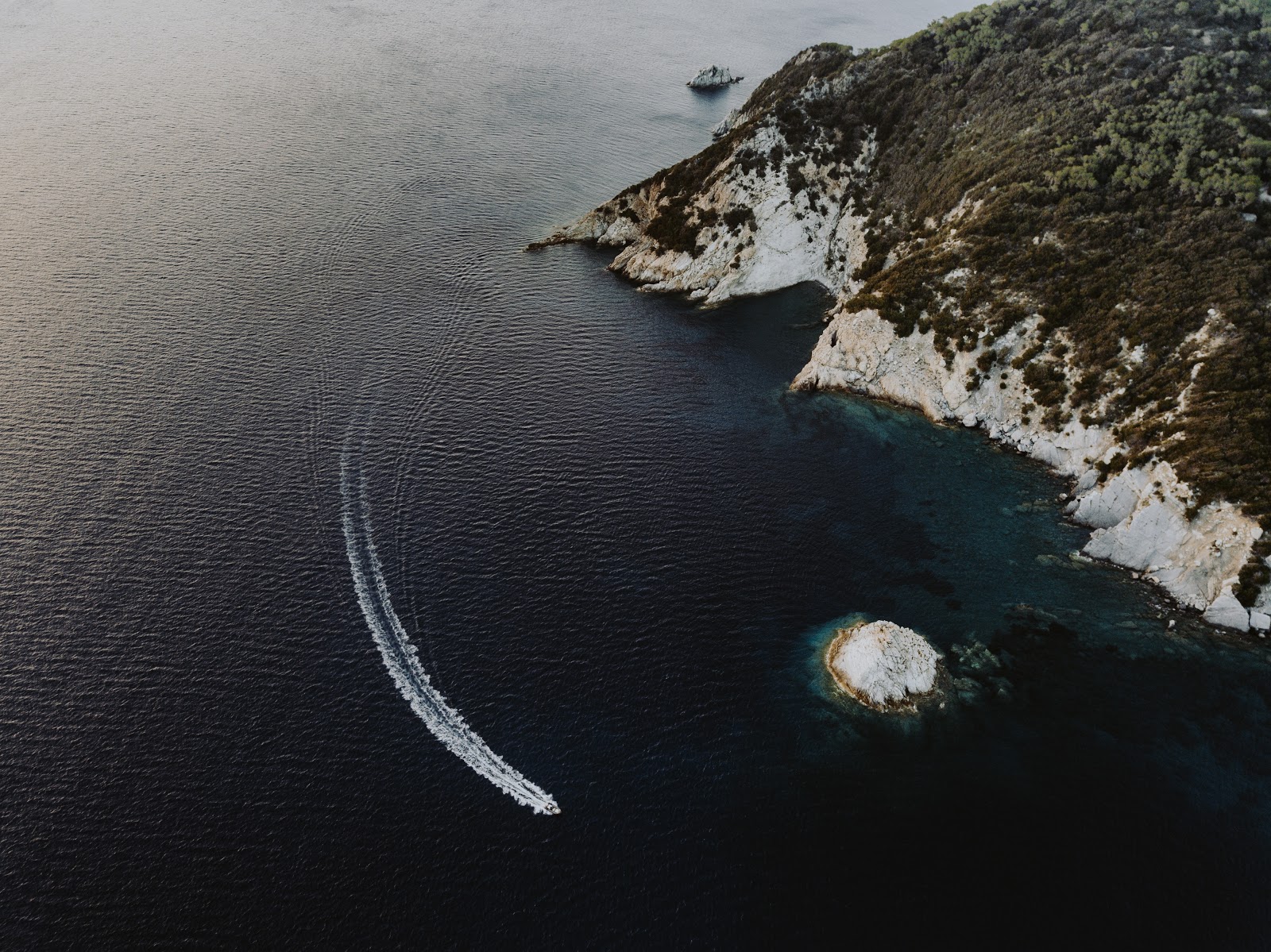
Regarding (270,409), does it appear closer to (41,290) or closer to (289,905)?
(41,290)

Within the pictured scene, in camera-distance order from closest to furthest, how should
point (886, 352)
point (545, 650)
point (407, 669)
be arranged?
point (407, 669) < point (545, 650) < point (886, 352)

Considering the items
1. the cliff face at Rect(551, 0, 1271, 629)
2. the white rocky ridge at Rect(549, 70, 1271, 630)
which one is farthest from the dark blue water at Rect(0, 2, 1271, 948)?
the cliff face at Rect(551, 0, 1271, 629)

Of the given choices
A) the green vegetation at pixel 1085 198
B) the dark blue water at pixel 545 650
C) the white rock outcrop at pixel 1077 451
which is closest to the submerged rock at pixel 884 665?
the dark blue water at pixel 545 650

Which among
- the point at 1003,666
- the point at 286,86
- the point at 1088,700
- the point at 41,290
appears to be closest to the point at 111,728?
the point at 1003,666

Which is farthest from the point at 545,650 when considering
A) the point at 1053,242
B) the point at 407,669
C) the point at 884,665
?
the point at 1053,242

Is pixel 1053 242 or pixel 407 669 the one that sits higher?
pixel 1053 242

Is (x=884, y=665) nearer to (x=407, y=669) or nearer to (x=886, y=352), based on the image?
(x=407, y=669)

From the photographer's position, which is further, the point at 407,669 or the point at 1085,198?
the point at 1085,198

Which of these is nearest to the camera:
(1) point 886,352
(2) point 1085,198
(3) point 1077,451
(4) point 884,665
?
(4) point 884,665
